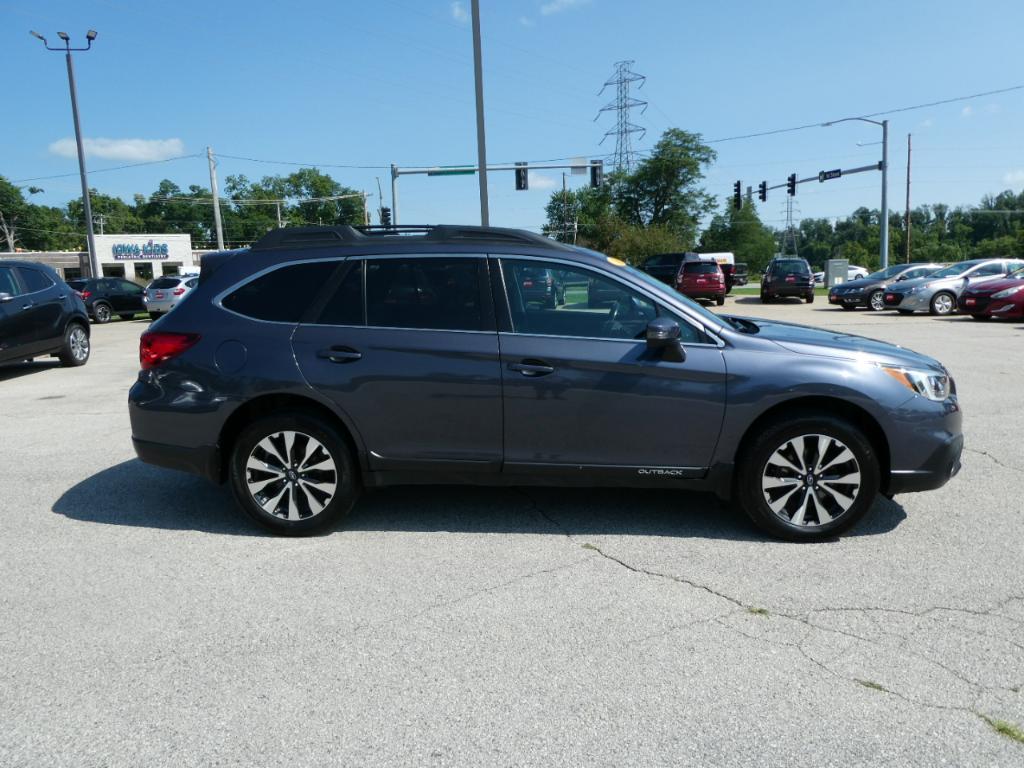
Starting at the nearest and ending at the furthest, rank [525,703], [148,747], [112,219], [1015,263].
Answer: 1. [148,747]
2. [525,703]
3. [1015,263]
4. [112,219]

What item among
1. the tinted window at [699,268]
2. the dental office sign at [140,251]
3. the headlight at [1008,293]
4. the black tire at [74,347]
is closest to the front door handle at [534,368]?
the black tire at [74,347]

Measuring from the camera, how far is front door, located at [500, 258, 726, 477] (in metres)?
4.23

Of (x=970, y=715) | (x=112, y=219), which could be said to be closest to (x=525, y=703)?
(x=970, y=715)

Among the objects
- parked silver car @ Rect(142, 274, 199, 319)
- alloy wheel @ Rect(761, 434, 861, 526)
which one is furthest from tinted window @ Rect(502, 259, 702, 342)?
parked silver car @ Rect(142, 274, 199, 319)

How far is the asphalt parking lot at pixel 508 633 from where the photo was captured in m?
2.57

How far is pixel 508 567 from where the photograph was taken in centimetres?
400

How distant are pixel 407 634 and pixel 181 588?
1.30m

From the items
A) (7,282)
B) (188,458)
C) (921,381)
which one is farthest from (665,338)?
(7,282)

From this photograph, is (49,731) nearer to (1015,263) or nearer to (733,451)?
A: (733,451)

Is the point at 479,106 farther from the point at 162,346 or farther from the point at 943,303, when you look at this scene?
the point at 162,346

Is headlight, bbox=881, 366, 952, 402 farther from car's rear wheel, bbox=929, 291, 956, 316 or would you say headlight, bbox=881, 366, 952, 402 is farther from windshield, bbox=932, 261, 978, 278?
windshield, bbox=932, 261, 978, 278

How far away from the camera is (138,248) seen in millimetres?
65625

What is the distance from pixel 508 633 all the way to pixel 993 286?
65.1 ft

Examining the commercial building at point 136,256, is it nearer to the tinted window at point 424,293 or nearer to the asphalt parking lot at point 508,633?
the tinted window at point 424,293
